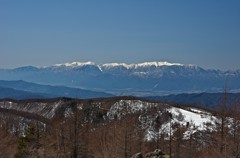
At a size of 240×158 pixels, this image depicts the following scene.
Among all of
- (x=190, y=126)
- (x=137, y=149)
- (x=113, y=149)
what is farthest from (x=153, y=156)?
(x=190, y=126)

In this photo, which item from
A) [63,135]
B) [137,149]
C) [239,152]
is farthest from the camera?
[137,149]

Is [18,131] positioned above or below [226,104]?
below

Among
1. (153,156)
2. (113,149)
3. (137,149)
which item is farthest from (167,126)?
(153,156)

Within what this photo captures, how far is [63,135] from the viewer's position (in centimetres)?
8081

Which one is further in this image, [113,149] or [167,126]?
[167,126]

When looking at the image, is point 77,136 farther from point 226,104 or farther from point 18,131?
point 18,131

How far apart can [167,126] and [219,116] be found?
15723 centimetres

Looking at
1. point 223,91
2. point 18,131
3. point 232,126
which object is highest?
point 223,91

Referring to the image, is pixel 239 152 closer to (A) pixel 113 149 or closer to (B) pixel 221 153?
(B) pixel 221 153

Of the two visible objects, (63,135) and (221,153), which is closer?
(221,153)

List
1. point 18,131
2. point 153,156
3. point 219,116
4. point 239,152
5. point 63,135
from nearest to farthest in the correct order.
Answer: point 239,152, point 219,116, point 153,156, point 63,135, point 18,131

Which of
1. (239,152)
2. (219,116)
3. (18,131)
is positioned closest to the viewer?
(239,152)

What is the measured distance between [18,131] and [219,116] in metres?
160

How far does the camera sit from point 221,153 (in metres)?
38.4
